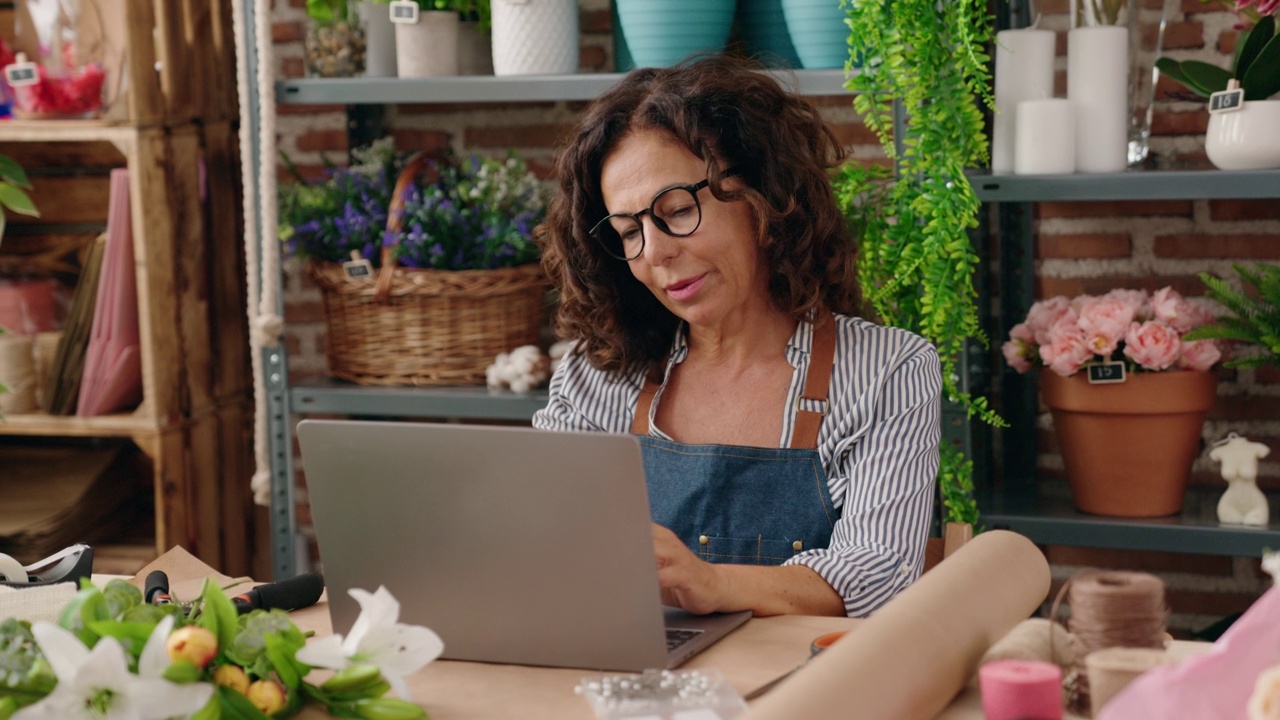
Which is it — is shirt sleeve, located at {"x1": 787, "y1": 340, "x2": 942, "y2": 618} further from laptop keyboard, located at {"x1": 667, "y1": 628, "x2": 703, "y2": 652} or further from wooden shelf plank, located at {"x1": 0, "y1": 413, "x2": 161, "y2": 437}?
wooden shelf plank, located at {"x1": 0, "y1": 413, "x2": 161, "y2": 437}

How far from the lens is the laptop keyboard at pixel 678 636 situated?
1.31 m

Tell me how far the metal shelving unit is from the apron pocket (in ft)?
2.39

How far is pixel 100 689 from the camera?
979mm

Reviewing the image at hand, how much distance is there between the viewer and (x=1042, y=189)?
2266mm

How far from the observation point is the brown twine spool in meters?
1.06

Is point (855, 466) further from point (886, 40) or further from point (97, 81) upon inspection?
point (97, 81)

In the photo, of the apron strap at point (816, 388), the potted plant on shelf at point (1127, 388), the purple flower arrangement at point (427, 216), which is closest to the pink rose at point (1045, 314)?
the potted plant on shelf at point (1127, 388)

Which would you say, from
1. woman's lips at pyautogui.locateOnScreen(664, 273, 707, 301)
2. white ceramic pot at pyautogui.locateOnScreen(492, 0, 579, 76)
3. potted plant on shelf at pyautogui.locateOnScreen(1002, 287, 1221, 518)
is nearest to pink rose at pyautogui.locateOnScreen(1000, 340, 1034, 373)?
potted plant on shelf at pyautogui.locateOnScreen(1002, 287, 1221, 518)

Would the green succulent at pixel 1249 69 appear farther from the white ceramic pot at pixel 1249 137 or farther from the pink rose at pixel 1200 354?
the pink rose at pixel 1200 354

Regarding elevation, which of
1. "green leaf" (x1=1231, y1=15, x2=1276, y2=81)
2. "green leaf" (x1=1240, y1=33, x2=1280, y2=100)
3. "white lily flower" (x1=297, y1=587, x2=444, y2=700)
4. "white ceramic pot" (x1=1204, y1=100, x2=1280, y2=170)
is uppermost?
"green leaf" (x1=1231, y1=15, x2=1276, y2=81)

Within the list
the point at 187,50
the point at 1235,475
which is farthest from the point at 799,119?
the point at 187,50

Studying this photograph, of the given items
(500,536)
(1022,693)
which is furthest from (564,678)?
(1022,693)

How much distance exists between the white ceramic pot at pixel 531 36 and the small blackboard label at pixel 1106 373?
105 cm

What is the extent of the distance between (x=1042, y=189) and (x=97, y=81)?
5.75 feet
